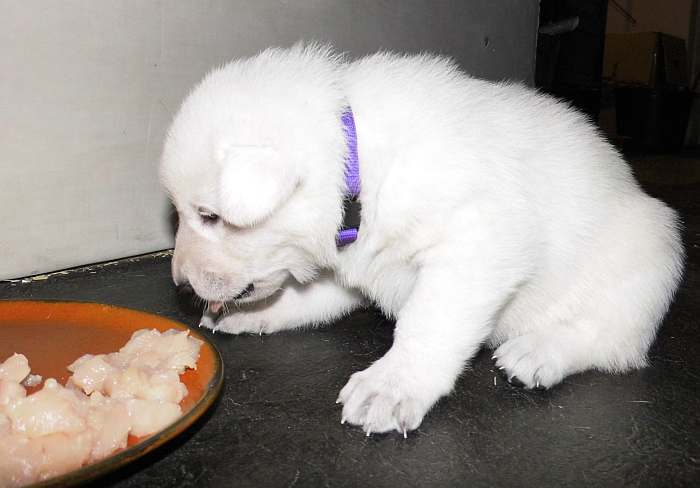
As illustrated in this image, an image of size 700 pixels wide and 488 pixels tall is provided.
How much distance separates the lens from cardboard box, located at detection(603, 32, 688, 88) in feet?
42.1

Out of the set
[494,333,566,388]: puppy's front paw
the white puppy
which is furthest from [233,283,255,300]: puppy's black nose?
[494,333,566,388]: puppy's front paw

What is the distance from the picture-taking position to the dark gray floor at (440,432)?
1.83 metres

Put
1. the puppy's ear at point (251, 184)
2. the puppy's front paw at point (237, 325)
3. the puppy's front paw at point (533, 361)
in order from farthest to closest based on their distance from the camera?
the puppy's front paw at point (237, 325) → the puppy's front paw at point (533, 361) → the puppy's ear at point (251, 184)

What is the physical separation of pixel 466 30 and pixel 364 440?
4.44 m

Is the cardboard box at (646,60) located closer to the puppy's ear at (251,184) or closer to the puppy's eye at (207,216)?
the puppy's eye at (207,216)

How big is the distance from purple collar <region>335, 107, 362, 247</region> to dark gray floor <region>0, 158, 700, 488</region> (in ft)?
1.72

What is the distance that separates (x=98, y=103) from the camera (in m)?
3.63

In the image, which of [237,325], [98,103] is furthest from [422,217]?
[98,103]

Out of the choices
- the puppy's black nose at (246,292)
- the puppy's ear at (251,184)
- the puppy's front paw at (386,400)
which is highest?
the puppy's ear at (251,184)

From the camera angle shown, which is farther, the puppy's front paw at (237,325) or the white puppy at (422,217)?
the puppy's front paw at (237,325)

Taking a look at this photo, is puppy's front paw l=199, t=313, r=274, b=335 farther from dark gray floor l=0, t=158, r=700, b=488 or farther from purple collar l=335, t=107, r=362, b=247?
purple collar l=335, t=107, r=362, b=247

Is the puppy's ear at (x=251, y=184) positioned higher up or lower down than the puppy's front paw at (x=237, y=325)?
higher up

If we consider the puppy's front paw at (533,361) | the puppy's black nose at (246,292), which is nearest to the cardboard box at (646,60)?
the puppy's front paw at (533,361)

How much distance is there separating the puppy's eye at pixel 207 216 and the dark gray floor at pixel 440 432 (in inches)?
22.1
